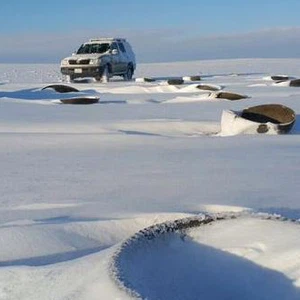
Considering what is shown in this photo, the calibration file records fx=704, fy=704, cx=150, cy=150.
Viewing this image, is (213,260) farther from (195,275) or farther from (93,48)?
(93,48)

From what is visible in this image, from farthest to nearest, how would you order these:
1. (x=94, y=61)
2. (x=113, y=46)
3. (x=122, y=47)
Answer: (x=122, y=47), (x=113, y=46), (x=94, y=61)

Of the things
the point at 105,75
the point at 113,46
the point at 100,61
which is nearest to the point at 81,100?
the point at 105,75

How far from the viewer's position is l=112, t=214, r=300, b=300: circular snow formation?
2646mm

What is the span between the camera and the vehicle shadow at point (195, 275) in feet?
8.62

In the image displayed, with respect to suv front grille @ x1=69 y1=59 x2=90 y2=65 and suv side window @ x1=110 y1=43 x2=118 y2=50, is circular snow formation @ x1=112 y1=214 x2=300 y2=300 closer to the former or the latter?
suv front grille @ x1=69 y1=59 x2=90 y2=65

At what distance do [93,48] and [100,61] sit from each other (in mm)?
1717

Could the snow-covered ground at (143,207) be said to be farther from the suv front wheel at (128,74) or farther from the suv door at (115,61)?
the suv front wheel at (128,74)

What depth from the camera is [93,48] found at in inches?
913

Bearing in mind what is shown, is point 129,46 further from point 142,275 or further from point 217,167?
point 142,275

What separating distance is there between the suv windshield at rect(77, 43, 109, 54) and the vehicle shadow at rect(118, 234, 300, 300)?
20391 millimetres

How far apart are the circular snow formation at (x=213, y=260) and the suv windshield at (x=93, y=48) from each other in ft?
66.4

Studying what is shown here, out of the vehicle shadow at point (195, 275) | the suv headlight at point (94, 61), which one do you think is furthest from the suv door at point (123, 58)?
the vehicle shadow at point (195, 275)

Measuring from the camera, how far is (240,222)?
3.14m

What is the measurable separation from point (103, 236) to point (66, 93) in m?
10.9
